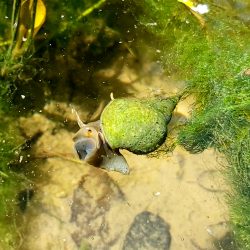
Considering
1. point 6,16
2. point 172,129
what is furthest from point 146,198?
point 6,16

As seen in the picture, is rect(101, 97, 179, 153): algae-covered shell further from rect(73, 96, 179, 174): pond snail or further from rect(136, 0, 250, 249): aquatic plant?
rect(136, 0, 250, 249): aquatic plant

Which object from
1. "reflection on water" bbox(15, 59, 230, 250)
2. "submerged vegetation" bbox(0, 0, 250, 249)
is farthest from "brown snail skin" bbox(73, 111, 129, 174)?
"submerged vegetation" bbox(0, 0, 250, 249)

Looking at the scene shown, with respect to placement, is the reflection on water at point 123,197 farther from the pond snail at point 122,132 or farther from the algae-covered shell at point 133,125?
the algae-covered shell at point 133,125

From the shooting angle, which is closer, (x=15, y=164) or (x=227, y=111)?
(x=227, y=111)

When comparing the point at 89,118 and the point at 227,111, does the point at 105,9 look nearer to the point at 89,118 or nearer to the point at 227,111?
the point at 89,118

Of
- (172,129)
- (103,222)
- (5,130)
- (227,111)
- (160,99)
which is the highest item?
(227,111)

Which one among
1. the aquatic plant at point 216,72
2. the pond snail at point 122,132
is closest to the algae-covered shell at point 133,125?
the pond snail at point 122,132
